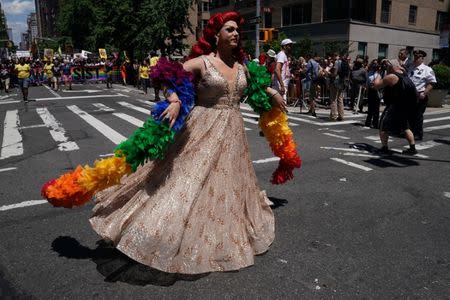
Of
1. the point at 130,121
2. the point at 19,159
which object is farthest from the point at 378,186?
the point at 130,121

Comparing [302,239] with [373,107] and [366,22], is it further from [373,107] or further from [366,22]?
[366,22]

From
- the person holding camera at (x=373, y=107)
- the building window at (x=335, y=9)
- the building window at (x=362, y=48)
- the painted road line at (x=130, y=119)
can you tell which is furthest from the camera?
the building window at (x=362, y=48)

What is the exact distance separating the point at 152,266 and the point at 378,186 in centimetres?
384

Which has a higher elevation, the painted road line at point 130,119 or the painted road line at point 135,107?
the painted road line at point 135,107

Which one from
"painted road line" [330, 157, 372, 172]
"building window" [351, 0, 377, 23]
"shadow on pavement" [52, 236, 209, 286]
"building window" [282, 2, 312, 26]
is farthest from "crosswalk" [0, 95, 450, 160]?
"building window" [282, 2, 312, 26]

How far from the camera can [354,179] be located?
588 cm

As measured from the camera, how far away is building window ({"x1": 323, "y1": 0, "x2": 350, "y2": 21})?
30.6 meters

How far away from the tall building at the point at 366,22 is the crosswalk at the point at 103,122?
1783cm

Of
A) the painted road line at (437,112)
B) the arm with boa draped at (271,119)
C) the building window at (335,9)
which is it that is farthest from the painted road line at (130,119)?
the building window at (335,9)

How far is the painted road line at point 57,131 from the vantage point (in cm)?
820

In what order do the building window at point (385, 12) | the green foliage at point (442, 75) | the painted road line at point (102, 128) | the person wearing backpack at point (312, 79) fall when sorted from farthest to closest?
the building window at point (385, 12) → the green foliage at point (442, 75) → the person wearing backpack at point (312, 79) → the painted road line at point (102, 128)

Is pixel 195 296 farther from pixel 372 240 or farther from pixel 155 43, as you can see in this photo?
pixel 155 43

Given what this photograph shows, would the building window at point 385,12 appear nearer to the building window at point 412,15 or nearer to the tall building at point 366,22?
the tall building at point 366,22

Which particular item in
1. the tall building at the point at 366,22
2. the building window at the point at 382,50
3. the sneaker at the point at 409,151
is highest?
the tall building at the point at 366,22
